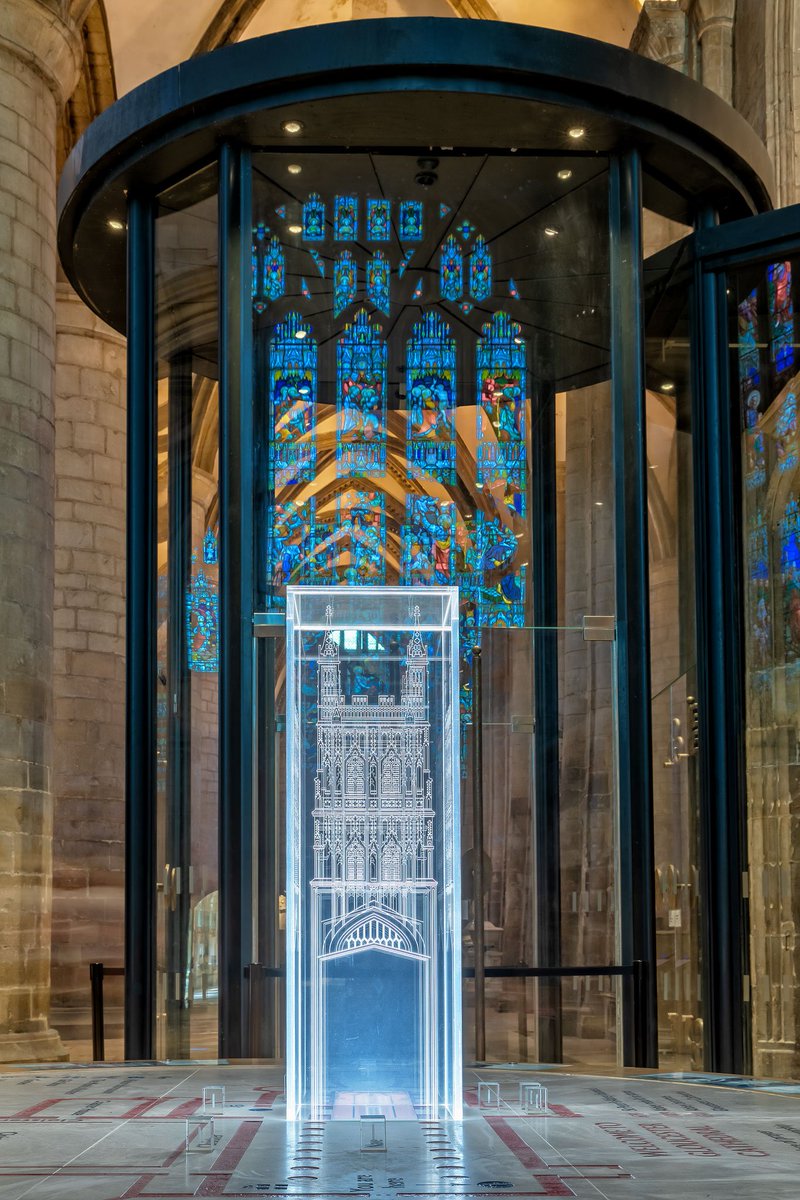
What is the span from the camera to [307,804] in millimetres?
5738

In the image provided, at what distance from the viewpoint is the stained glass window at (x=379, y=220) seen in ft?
28.9

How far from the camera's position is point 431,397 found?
352 inches

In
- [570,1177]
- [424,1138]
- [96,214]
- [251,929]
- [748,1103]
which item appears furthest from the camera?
[96,214]

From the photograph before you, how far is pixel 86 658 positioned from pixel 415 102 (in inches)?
448

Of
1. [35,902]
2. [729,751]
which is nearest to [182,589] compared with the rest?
[729,751]

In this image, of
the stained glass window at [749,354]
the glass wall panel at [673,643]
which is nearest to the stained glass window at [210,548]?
the glass wall panel at [673,643]

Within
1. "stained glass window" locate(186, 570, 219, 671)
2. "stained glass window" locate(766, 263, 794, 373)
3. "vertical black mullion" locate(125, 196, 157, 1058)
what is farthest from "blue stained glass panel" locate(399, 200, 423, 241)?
"stained glass window" locate(186, 570, 219, 671)

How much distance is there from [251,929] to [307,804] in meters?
2.43

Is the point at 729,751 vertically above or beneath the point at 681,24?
beneath

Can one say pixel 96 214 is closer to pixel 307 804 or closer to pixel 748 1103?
pixel 307 804

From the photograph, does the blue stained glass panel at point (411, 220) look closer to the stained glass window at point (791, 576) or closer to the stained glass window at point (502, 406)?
the stained glass window at point (502, 406)

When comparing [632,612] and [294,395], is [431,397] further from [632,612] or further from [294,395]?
[632,612]

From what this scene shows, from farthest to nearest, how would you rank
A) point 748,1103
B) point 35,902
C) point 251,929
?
point 35,902
point 251,929
point 748,1103

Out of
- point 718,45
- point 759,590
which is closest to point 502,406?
point 759,590
